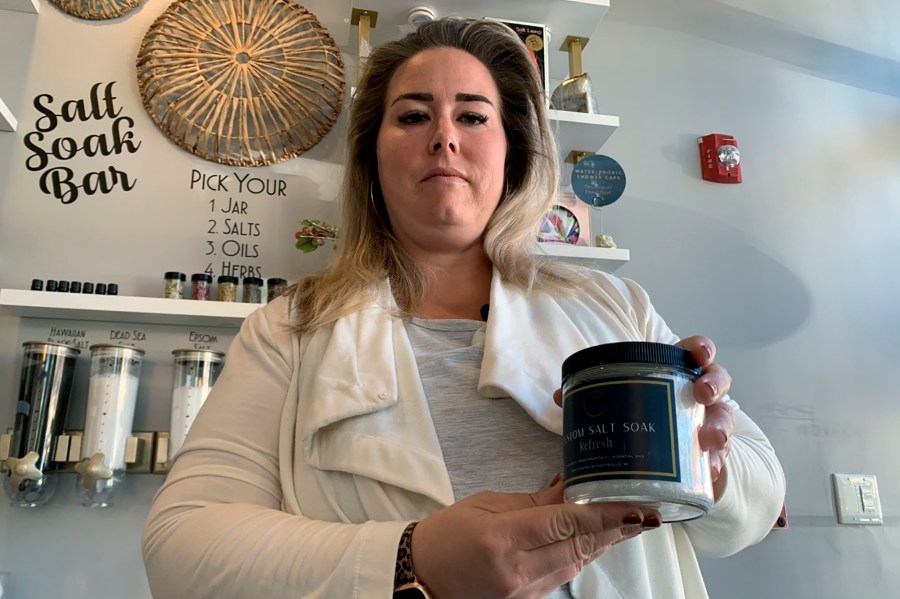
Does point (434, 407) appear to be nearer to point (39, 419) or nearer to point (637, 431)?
point (637, 431)

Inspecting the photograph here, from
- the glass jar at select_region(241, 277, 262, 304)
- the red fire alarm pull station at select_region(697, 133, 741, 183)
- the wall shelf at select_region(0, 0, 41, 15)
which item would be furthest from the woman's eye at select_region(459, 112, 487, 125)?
the wall shelf at select_region(0, 0, 41, 15)

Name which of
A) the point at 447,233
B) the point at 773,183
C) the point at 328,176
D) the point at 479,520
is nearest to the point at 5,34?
the point at 328,176

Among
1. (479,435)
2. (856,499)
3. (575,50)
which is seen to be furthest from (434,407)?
(856,499)

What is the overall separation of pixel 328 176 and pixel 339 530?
125 cm

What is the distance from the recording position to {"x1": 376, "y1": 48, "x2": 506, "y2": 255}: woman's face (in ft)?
2.80

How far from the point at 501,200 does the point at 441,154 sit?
0.52 feet

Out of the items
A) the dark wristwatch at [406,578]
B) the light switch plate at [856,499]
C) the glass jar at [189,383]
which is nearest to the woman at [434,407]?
the dark wristwatch at [406,578]

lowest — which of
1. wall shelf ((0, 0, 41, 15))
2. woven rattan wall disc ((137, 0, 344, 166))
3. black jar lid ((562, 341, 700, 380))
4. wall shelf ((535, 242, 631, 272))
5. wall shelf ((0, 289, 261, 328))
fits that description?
black jar lid ((562, 341, 700, 380))

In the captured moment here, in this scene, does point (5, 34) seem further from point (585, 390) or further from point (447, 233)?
point (585, 390)

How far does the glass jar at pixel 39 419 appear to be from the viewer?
139cm

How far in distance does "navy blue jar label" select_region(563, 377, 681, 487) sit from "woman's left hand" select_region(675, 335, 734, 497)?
0.04 metres

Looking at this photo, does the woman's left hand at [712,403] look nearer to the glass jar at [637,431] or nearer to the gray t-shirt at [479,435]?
the glass jar at [637,431]

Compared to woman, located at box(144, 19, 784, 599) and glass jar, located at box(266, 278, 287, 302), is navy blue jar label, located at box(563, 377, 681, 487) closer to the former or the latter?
woman, located at box(144, 19, 784, 599)

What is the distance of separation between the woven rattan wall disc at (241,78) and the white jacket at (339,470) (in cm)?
102
